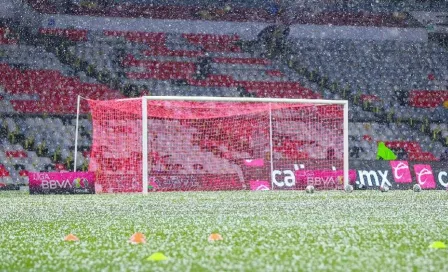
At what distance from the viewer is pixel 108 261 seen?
5.70 meters

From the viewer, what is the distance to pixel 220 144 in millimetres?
20000

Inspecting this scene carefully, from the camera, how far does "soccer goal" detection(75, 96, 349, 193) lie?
61.4 feet

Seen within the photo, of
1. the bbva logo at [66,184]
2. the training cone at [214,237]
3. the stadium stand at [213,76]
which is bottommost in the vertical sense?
the training cone at [214,237]

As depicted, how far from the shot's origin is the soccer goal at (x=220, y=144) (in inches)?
736

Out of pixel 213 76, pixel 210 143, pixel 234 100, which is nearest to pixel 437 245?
pixel 234 100

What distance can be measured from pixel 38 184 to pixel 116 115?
2.37 metres

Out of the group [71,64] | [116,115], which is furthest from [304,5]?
[116,115]

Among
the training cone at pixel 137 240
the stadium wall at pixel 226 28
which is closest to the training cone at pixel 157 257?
the training cone at pixel 137 240

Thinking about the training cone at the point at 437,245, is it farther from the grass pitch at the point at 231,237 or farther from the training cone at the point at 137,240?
the training cone at the point at 137,240

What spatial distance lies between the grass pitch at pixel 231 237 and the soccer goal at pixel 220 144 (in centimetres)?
601

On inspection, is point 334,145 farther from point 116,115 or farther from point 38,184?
point 38,184

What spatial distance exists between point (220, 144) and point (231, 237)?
12.7 metres

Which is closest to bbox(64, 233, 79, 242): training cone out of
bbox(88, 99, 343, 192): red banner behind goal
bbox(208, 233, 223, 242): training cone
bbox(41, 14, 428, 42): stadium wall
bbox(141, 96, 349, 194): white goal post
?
bbox(208, 233, 223, 242): training cone

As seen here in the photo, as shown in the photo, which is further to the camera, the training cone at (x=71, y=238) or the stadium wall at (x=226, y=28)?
the stadium wall at (x=226, y=28)
